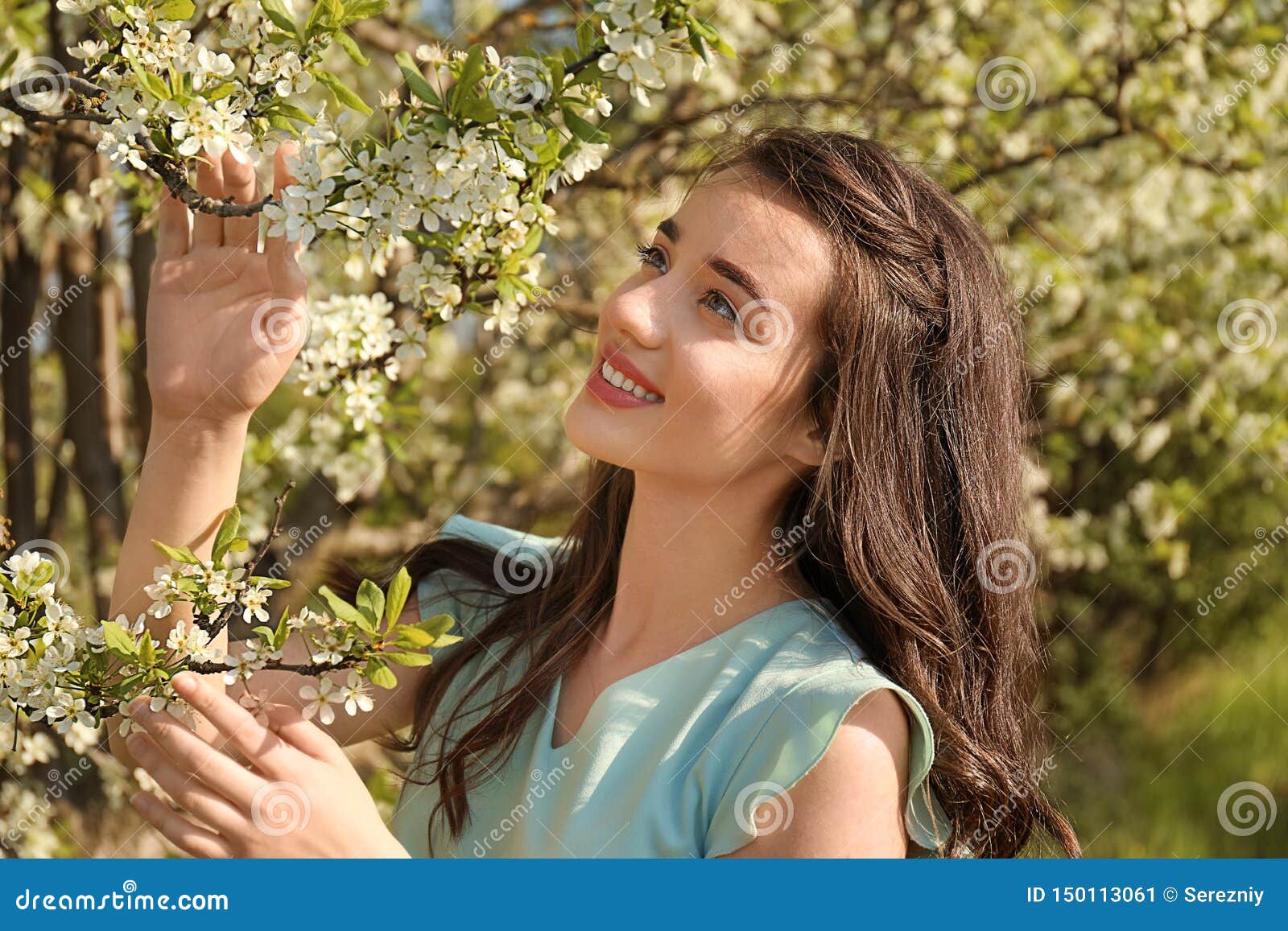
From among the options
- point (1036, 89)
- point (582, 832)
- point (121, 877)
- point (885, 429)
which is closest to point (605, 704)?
point (582, 832)

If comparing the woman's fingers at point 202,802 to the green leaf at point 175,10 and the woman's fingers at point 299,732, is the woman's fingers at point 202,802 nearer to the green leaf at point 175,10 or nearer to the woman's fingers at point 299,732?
the woman's fingers at point 299,732

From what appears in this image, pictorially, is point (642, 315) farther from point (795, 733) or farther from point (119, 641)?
point (119, 641)

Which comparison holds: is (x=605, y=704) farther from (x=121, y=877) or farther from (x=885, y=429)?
(x=121, y=877)

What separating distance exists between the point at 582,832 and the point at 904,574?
1.81 feet

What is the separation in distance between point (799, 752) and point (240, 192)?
0.96 meters

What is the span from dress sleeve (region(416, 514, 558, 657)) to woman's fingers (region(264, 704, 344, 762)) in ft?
1.84

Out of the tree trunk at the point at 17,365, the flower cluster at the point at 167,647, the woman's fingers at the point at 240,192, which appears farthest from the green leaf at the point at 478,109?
the tree trunk at the point at 17,365

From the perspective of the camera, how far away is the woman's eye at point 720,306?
1.66 m

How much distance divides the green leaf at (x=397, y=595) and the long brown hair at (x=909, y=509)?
1.84 feet

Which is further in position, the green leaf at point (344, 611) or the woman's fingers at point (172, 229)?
the woman's fingers at point (172, 229)

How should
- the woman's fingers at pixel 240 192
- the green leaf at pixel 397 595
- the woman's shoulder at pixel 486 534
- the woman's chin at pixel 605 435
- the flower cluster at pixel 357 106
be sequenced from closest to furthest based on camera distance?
1. the green leaf at pixel 397 595
2. the flower cluster at pixel 357 106
3. the woman's fingers at pixel 240 192
4. the woman's chin at pixel 605 435
5. the woman's shoulder at pixel 486 534

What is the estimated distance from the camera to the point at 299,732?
1.36m

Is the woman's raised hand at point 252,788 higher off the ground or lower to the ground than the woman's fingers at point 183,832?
higher

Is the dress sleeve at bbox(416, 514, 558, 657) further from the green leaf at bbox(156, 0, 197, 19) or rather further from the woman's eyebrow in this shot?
the green leaf at bbox(156, 0, 197, 19)
